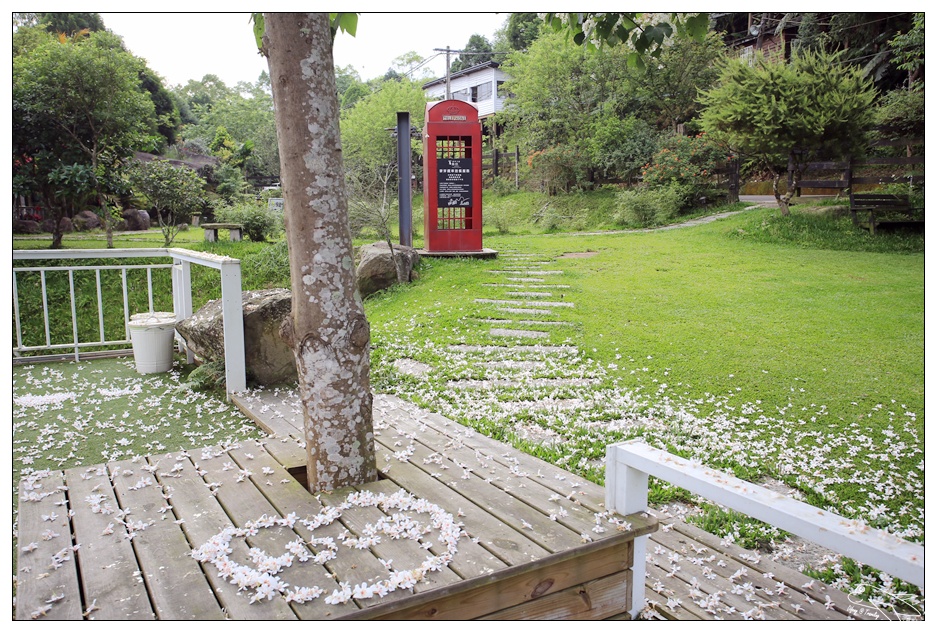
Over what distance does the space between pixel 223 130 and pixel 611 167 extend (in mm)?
16901

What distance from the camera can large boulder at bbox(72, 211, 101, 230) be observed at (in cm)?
1495

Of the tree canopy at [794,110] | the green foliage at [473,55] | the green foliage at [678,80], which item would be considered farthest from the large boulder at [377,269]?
the green foliage at [473,55]

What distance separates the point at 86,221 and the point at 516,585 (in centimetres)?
1640

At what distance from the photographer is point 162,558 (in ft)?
6.42

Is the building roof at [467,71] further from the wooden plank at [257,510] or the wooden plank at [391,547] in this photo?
the wooden plank at [391,547]

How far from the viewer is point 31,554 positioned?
1.99m

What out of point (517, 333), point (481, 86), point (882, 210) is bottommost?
point (517, 333)

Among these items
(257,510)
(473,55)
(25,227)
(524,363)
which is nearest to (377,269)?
(524,363)

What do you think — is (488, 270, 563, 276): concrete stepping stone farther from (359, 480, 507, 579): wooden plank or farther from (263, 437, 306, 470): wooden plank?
(359, 480, 507, 579): wooden plank

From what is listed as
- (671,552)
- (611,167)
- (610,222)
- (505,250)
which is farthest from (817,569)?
(611,167)

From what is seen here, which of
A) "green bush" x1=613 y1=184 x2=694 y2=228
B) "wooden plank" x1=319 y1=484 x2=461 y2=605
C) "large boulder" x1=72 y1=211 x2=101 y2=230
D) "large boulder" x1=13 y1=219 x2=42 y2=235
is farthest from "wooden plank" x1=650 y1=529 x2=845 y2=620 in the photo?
"large boulder" x1=72 y1=211 x2=101 y2=230

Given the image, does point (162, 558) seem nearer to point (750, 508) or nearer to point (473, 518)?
point (473, 518)

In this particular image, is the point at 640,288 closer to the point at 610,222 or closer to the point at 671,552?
the point at 671,552

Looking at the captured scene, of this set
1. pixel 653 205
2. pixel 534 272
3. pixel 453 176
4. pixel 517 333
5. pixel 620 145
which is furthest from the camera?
pixel 620 145
